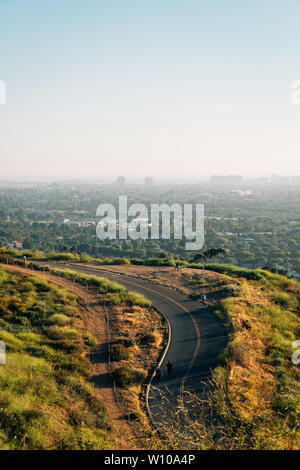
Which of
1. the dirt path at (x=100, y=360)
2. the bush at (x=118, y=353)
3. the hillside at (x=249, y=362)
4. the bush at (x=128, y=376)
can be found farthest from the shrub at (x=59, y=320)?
the hillside at (x=249, y=362)

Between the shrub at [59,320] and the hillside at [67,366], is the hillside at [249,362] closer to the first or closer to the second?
the hillside at [67,366]

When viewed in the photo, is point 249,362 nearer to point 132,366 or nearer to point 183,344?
point 183,344

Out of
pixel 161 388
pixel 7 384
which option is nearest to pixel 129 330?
pixel 161 388

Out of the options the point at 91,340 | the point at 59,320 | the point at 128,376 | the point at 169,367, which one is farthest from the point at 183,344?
the point at 59,320

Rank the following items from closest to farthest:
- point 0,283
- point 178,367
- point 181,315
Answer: point 178,367 → point 181,315 → point 0,283

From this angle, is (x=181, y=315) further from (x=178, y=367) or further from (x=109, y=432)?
(x=109, y=432)
